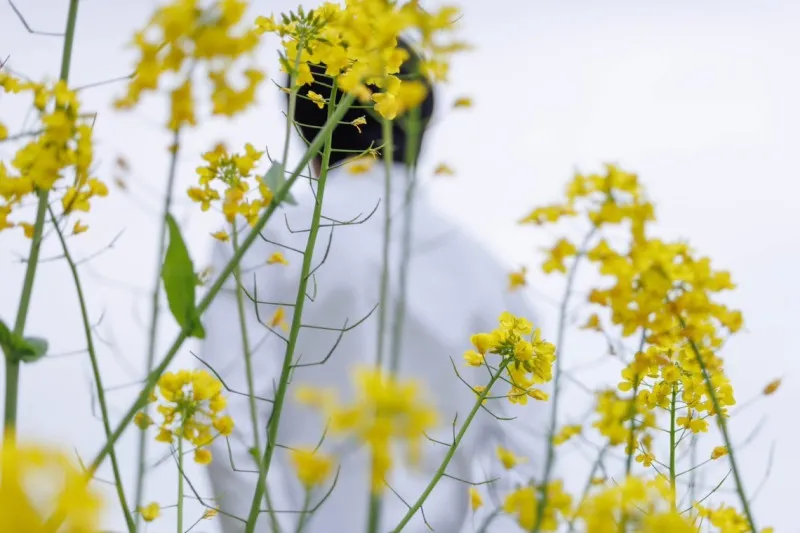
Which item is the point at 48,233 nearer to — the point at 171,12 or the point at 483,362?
the point at 171,12

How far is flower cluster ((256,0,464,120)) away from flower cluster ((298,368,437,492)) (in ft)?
0.36

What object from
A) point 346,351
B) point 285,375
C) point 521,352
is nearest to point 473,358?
point 521,352

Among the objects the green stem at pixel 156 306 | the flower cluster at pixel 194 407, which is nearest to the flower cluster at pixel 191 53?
the green stem at pixel 156 306

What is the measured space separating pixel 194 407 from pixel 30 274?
0.15m

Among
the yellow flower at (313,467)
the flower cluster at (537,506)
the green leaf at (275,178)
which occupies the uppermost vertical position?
the green leaf at (275,178)

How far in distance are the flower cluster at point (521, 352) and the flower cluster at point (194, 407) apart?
0.16 m

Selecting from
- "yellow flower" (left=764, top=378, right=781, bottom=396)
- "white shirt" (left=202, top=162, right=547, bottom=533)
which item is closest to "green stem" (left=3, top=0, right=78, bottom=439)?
"yellow flower" (left=764, top=378, right=781, bottom=396)

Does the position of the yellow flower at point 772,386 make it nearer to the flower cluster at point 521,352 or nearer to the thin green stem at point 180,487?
the flower cluster at point 521,352

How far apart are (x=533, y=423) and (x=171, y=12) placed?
2.83ft

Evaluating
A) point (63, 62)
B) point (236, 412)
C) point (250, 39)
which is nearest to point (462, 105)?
point (250, 39)

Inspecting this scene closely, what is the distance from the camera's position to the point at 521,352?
0.52m

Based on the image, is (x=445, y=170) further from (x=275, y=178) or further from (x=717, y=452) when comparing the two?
(x=717, y=452)

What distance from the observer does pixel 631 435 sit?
332 millimetres

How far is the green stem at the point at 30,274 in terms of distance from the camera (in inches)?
15.4
